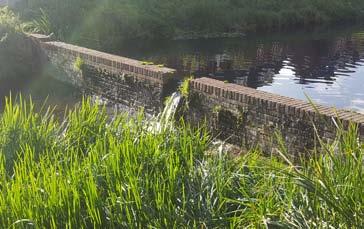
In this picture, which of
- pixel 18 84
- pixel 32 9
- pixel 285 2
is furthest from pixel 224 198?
pixel 285 2


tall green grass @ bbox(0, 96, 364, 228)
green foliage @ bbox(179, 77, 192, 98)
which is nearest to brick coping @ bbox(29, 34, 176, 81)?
green foliage @ bbox(179, 77, 192, 98)

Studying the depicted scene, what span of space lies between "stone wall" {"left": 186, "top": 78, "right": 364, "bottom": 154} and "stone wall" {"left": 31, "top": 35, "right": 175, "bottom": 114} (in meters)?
1.04

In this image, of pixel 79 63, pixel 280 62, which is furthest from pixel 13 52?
pixel 280 62

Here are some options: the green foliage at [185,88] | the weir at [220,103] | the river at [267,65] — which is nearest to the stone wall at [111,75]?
the weir at [220,103]

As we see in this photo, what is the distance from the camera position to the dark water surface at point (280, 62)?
519 inches

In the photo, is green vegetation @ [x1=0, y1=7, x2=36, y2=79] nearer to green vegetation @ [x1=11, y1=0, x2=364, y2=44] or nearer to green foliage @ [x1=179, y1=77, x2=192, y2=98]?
green vegetation @ [x1=11, y1=0, x2=364, y2=44]

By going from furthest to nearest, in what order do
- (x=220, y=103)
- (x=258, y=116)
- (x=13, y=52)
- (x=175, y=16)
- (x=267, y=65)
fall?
(x=175, y=16)
(x=267, y=65)
(x=13, y=52)
(x=220, y=103)
(x=258, y=116)

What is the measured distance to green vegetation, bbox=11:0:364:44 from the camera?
1953 cm

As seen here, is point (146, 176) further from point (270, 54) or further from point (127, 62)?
point (270, 54)

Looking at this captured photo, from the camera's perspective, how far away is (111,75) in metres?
10.1

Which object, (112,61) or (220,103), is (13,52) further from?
(220,103)

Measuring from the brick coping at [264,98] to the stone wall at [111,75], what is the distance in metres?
1.11

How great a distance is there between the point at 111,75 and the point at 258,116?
4004mm

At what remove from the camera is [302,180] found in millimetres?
2996
